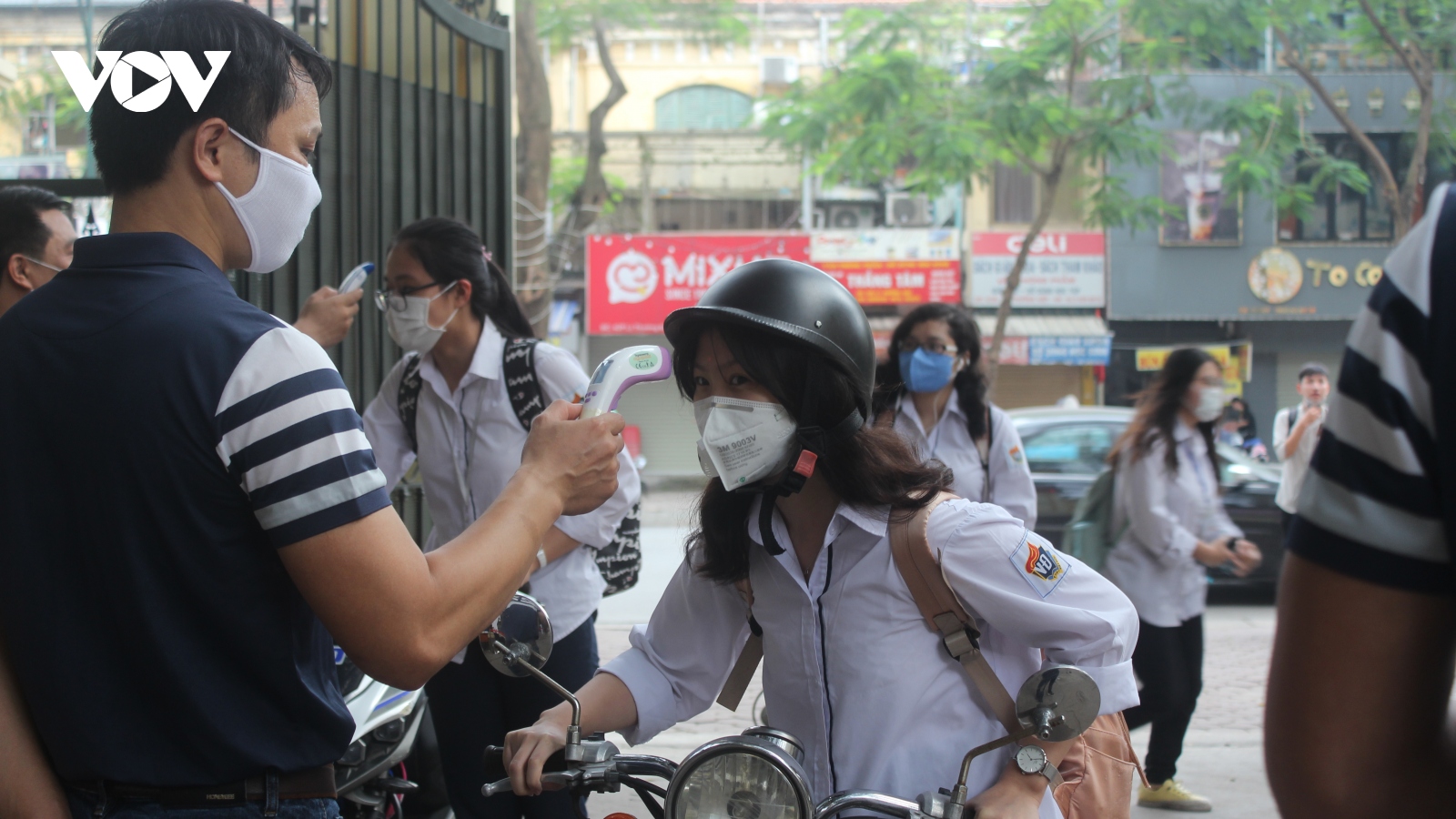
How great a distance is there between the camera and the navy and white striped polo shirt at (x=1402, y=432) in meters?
0.81

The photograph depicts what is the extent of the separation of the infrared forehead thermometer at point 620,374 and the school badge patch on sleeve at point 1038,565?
0.64 m

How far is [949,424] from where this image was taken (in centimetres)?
473

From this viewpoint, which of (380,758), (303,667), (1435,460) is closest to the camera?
(1435,460)

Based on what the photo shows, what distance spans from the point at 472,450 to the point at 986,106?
1087cm

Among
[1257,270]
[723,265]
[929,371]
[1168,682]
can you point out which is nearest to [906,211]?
[723,265]

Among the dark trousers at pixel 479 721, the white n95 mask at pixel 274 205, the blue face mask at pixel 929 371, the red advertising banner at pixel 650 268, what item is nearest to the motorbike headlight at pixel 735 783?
the white n95 mask at pixel 274 205

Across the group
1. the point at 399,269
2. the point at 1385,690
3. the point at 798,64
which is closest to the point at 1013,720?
the point at 1385,690

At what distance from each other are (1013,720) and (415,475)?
282 centimetres

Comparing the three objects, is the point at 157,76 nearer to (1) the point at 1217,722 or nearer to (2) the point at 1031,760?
(2) the point at 1031,760

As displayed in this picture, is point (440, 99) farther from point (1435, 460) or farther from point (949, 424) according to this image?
point (1435, 460)

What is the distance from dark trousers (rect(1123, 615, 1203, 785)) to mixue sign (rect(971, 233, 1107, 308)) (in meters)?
15.3

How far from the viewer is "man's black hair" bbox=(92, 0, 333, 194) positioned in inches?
58.1

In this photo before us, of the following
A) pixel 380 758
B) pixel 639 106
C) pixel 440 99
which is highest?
pixel 639 106

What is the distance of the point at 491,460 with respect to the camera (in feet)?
10.2
